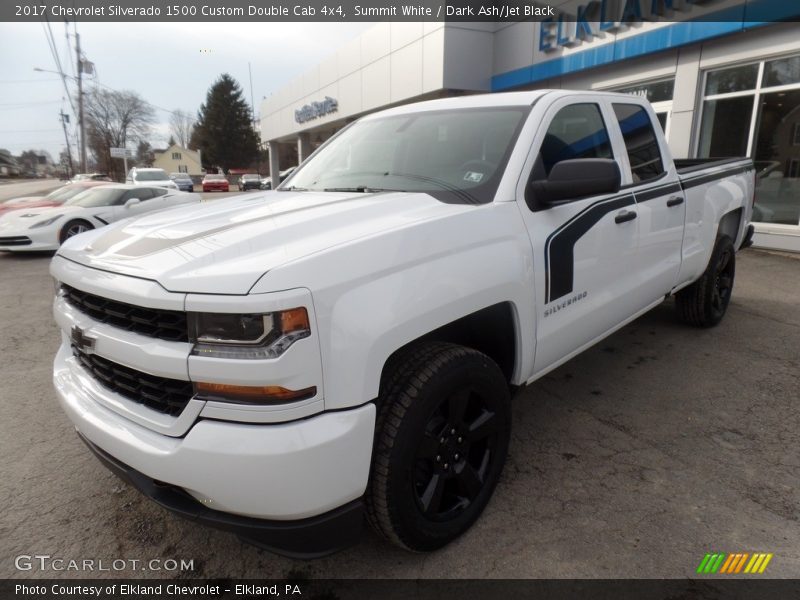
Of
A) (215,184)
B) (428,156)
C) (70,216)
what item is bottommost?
(215,184)

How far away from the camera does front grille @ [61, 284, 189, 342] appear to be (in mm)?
1683

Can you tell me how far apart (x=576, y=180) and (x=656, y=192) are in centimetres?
142

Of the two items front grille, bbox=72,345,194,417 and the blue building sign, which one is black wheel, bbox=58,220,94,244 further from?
the blue building sign

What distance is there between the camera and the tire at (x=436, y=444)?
1.85m

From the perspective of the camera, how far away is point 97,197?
10.6 metres

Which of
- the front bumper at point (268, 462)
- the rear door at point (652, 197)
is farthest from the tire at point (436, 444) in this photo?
the rear door at point (652, 197)

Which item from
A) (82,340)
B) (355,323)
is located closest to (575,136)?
(355,323)

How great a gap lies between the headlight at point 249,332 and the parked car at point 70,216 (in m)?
8.63

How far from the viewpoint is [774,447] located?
2918 millimetres

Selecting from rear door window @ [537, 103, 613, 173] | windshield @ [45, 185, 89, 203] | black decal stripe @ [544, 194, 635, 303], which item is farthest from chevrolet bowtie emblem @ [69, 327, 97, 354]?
windshield @ [45, 185, 89, 203]

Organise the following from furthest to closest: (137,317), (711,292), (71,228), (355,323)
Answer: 1. (71,228)
2. (711,292)
3. (137,317)
4. (355,323)

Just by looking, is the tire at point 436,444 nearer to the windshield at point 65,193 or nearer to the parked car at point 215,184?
the windshield at point 65,193

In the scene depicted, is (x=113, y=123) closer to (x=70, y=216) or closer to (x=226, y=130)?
(x=226, y=130)

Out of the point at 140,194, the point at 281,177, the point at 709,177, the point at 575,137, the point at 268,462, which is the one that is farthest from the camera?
the point at 140,194
